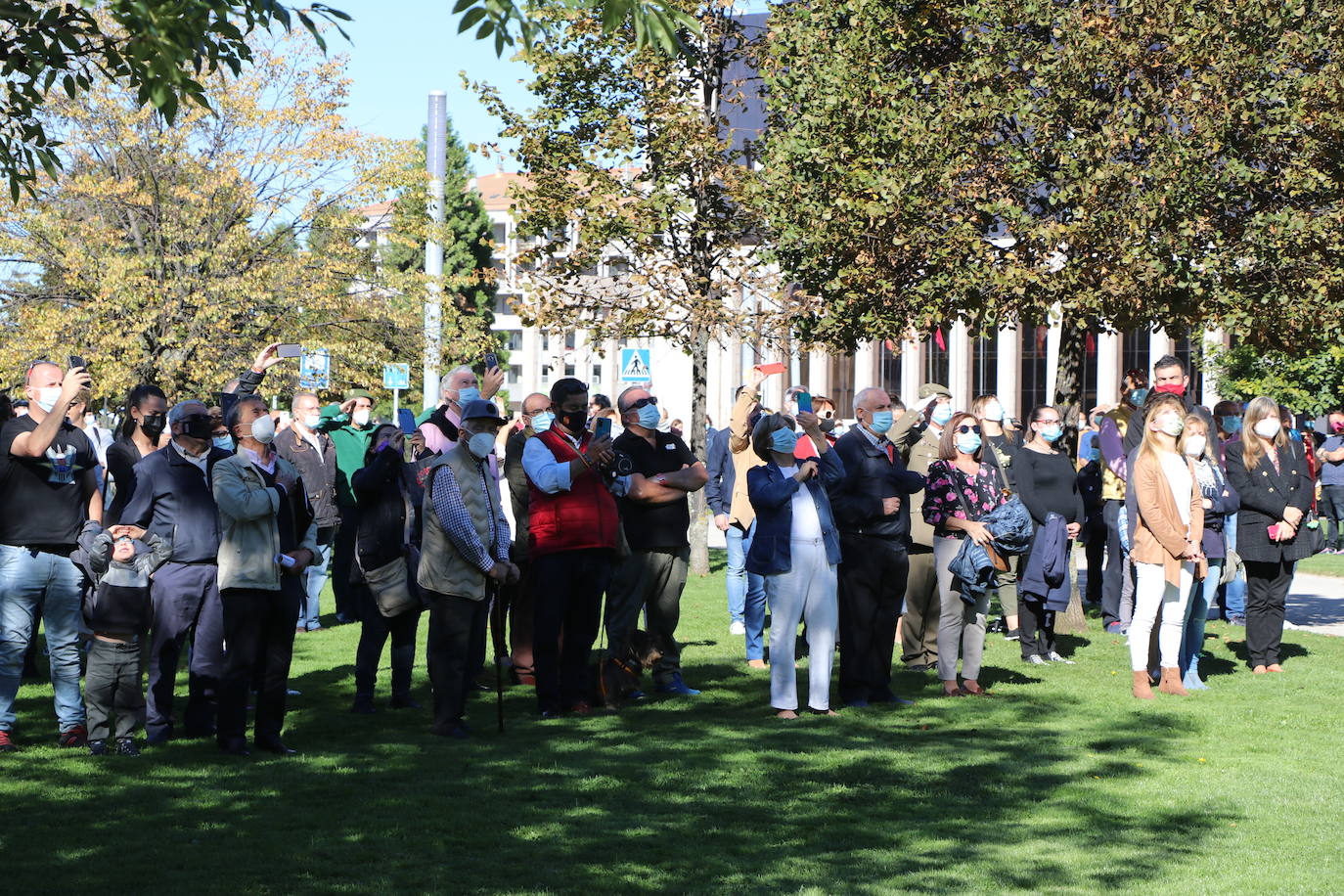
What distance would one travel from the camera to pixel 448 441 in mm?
11023

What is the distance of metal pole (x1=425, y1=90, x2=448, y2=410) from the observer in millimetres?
27391

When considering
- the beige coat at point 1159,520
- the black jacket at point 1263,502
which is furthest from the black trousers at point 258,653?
the black jacket at point 1263,502

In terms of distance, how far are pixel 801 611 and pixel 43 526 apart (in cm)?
455

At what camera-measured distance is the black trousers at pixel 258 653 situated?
9.46 m

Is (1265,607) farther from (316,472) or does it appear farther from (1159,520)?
(316,472)

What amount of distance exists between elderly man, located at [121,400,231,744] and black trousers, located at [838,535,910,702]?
417 cm

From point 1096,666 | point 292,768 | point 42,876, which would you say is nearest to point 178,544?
point 292,768

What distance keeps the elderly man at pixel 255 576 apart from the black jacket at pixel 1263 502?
24.9 ft

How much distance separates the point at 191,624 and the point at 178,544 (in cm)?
62

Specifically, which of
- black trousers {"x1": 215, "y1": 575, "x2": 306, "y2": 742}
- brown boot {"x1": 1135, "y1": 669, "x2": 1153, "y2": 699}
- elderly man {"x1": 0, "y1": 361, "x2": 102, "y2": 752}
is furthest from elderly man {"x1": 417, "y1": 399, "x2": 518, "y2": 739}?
brown boot {"x1": 1135, "y1": 669, "x2": 1153, "y2": 699}

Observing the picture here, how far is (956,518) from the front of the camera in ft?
39.5

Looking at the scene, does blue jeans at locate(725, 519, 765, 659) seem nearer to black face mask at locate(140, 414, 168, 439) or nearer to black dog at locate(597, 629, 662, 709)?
black dog at locate(597, 629, 662, 709)

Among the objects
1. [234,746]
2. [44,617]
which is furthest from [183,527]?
[234,746]

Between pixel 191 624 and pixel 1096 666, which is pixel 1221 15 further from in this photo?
pixel 191 624
